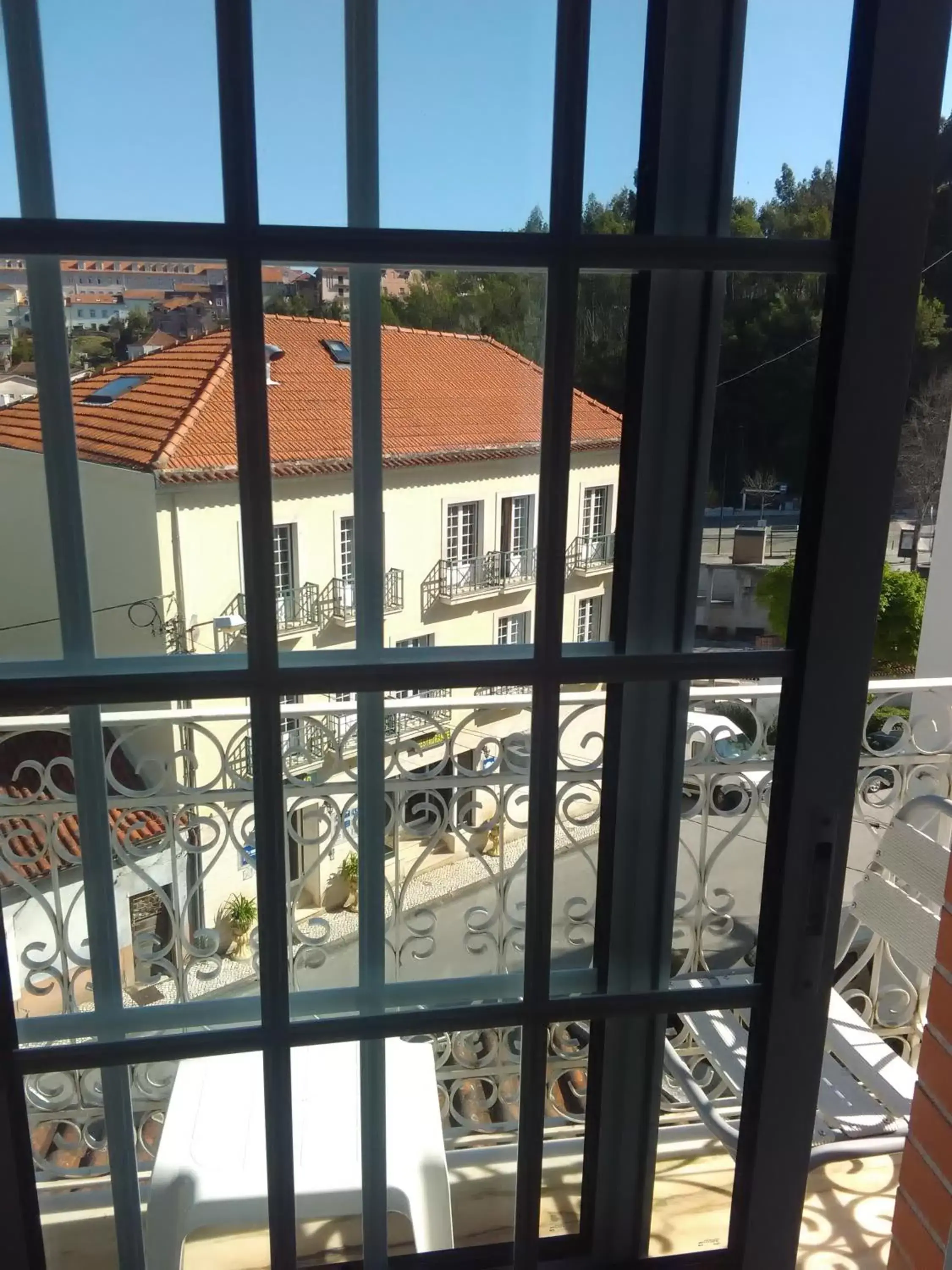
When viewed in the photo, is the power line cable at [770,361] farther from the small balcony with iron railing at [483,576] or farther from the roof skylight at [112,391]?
the roof skylight at [112,391]

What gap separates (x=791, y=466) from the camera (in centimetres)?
107

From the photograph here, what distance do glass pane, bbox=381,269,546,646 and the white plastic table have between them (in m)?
0.80

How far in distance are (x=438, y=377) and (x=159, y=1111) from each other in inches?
67.4

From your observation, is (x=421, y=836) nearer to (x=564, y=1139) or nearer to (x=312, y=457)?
(x=564, y=1139)

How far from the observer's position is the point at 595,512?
1.08 m

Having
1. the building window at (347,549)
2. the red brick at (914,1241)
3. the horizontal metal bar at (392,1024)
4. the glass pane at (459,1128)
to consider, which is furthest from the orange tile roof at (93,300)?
the red brick at (914,1241)

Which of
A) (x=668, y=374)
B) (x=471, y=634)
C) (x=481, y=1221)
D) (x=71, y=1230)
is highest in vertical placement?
(x=668, y=374)

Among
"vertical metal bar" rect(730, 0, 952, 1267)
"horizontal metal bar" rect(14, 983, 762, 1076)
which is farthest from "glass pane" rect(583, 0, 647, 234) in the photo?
"horizontal metal bar" rect(14, 983, 762, 1076)

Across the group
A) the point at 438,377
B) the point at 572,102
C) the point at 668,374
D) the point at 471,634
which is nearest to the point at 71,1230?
the point at 471,634

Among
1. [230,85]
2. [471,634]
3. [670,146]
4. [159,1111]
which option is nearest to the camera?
[230,85]

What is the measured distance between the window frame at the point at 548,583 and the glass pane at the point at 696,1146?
0.52m

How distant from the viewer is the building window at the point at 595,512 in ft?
3.50

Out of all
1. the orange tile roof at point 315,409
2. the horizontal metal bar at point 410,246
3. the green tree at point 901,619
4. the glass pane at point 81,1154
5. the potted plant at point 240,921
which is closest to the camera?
the horizontal metal bar at point 410,246

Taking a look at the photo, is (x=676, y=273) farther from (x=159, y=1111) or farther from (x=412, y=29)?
(x=159, y=1111)
